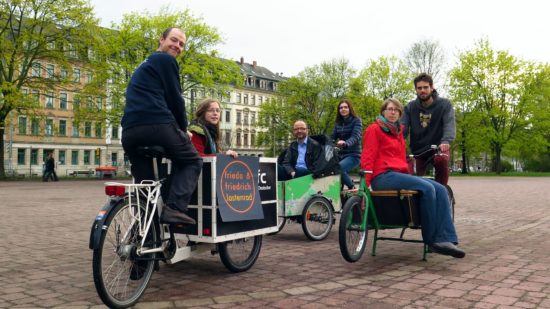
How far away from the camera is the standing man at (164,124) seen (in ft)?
13.1

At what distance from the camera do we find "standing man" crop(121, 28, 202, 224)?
13.1ft

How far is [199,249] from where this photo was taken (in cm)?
472

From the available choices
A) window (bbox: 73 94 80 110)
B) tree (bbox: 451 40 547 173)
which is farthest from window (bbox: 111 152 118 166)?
tree (bbox: 451 40 547 173)

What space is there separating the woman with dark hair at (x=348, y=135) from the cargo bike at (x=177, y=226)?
2894mm

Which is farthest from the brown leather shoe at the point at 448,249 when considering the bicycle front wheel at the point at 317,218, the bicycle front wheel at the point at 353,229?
the bicycle front wheel at the point at 317,218

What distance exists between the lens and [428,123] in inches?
264

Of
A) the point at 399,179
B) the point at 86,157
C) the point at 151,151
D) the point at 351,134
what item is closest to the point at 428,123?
the point at 399,179

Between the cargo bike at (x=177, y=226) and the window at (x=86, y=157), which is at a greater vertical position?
the window at (x=86, y=157)

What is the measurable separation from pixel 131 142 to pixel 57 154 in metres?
62.5

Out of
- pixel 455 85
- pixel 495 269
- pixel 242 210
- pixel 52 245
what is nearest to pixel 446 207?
pixel 495 269

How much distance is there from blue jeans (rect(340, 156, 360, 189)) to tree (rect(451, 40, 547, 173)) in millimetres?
43490

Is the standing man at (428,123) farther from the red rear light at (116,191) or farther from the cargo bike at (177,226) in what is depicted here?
the red rear light at (116,191)

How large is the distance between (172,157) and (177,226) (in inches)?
27.3

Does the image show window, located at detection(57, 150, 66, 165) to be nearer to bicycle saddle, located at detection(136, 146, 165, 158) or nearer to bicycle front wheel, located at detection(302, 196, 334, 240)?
bicycle front wheel, located at detection(302, 196, 334, 240)
